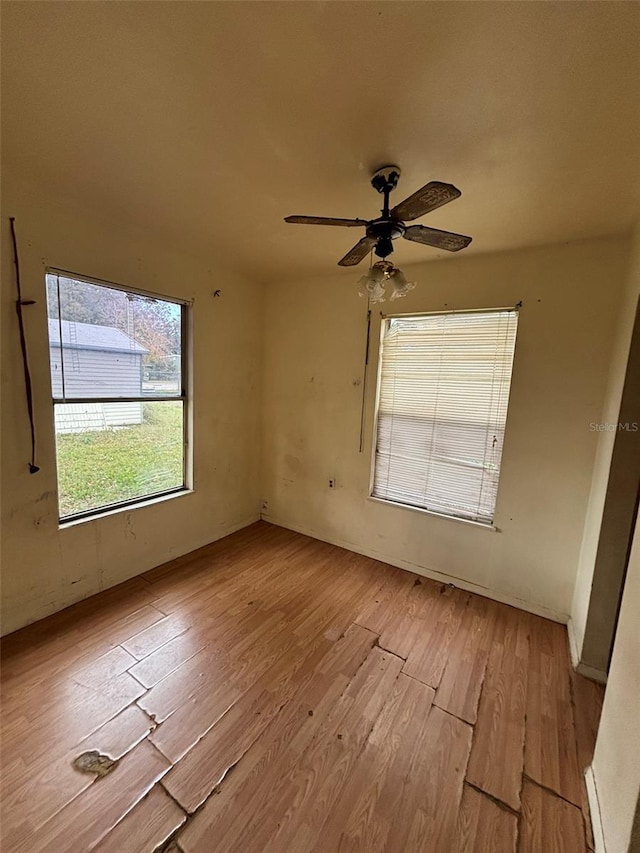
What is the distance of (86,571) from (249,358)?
2.24 metres

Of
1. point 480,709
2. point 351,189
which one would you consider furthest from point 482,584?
point 351,189

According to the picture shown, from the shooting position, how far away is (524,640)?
221 cm

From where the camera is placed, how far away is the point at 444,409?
9.03 feet

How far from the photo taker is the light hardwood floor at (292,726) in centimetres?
122

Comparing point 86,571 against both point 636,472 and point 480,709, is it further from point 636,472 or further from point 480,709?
point 636,472

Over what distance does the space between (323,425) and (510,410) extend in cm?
162

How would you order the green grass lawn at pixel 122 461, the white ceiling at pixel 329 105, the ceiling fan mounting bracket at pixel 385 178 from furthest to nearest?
the green grass lawn at pixel 122 461 → the ceiling fan mounting bracket at pixel 385 178 → the white ceiling at pixel 329 105

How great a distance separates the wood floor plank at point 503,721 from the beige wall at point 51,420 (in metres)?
2.47

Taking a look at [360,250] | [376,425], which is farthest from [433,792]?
[360,250]

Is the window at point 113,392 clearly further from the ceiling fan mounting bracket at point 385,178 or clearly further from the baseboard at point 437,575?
the ceiling fan mounting bracket at point 385,178

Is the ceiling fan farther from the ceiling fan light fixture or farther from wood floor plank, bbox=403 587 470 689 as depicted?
wood floor plank, bbox=403 587 470 689

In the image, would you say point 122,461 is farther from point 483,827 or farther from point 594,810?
point 594,810

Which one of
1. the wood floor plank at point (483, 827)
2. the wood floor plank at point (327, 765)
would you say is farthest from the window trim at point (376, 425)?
the wood floor plank at point (483, 827)

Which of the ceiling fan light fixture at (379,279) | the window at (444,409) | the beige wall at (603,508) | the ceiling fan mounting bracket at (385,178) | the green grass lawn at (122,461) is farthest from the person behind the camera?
the window at (444,409)
